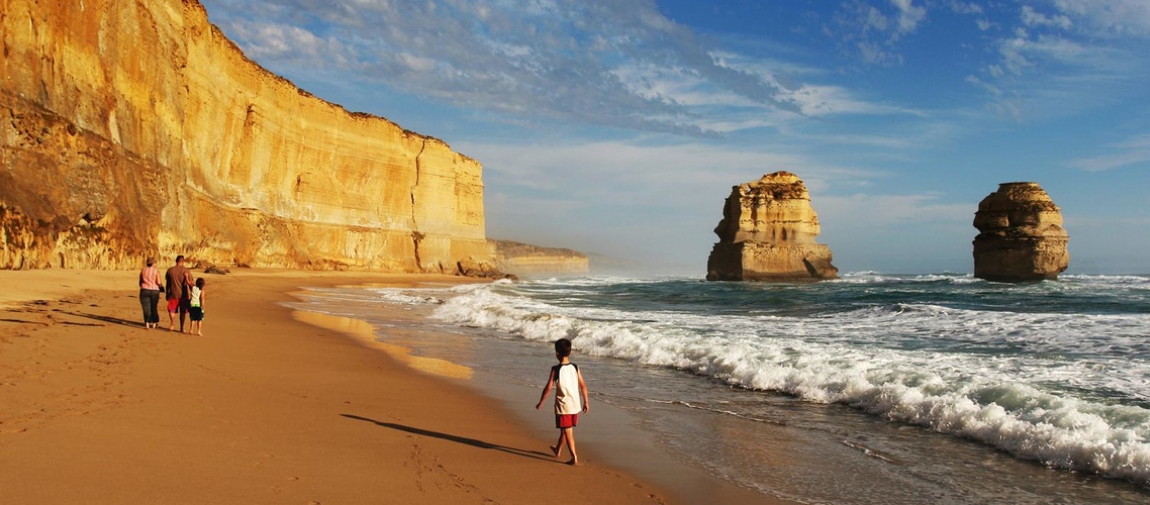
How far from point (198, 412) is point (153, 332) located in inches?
233

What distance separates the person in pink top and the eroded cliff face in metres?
8.58

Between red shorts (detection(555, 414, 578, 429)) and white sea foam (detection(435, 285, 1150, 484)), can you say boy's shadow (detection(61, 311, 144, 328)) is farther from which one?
red shorts (detection(555, 414, 578, 429))

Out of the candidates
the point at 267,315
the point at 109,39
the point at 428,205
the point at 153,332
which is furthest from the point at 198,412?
the point at 428,205

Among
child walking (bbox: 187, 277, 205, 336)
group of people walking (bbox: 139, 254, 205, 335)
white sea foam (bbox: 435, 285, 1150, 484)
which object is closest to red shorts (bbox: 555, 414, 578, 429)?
white sea foam (bbox: 435, 285, 1150, 484)

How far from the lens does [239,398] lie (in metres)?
6.19

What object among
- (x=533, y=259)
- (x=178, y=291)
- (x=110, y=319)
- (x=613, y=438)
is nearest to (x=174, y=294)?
(x=178, y=291)

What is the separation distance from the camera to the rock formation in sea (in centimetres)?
4712

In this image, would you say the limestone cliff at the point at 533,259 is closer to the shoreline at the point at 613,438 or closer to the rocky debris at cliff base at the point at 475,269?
the rocky debris at cliff base at the point at 475,269

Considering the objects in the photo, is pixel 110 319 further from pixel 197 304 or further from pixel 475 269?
pixel 475 269

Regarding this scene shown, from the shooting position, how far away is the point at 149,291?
35.1 ft

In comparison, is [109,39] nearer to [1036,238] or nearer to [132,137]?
[132,137]

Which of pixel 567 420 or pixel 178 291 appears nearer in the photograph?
pixel 567 420

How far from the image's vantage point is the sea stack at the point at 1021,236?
129 feet

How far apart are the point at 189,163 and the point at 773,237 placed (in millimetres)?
35951
